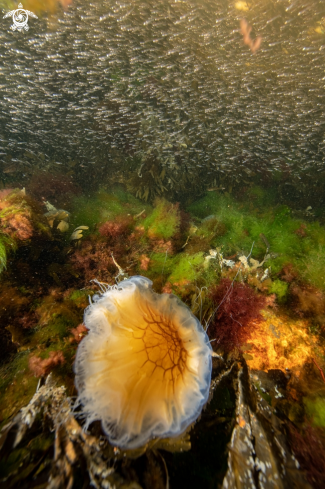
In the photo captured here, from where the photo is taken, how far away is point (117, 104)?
25.0 ft

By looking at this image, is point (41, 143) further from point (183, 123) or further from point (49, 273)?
point (49, 273)

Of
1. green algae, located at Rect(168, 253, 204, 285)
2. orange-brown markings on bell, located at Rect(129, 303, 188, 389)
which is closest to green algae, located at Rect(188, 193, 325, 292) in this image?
green algae, located at Rect(168, 253, 204, 285)

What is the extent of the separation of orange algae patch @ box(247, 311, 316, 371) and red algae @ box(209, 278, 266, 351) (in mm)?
216

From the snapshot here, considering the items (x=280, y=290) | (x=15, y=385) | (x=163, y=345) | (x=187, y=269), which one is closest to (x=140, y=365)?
(x=163, y=345)

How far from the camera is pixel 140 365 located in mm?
2357

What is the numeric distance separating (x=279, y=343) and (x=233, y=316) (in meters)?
0.87

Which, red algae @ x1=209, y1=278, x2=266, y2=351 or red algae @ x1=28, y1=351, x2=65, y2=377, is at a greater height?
red algae @ x1=209, y1=278, x2=266, y2=351

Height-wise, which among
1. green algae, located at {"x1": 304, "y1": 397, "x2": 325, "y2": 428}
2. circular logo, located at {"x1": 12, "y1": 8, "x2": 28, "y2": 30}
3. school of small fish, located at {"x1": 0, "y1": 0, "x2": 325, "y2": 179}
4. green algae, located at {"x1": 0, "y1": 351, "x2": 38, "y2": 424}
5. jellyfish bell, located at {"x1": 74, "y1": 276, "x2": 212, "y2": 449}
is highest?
circular logo, located at {"x1": 12, "y1": 8, "x2": 28, "y2": 30}

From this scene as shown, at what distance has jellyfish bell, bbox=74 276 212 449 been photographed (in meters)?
1.96

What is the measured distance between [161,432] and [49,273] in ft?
11.0

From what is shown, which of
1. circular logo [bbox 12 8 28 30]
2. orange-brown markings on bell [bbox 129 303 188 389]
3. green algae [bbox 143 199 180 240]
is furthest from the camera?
circular logo [bbox 12 8 28 30]

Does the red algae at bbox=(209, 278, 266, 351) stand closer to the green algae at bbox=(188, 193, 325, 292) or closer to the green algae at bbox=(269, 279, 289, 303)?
the green algae at bbox=(269, 279, 289, 303)

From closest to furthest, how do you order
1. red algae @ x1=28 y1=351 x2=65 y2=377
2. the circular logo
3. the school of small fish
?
Answer: red algae @ x1=28 y1=351 x2=65 y2=377 → the school of small fish → the circular logo

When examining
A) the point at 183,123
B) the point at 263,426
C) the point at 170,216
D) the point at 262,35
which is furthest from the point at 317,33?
the point at 263,426
